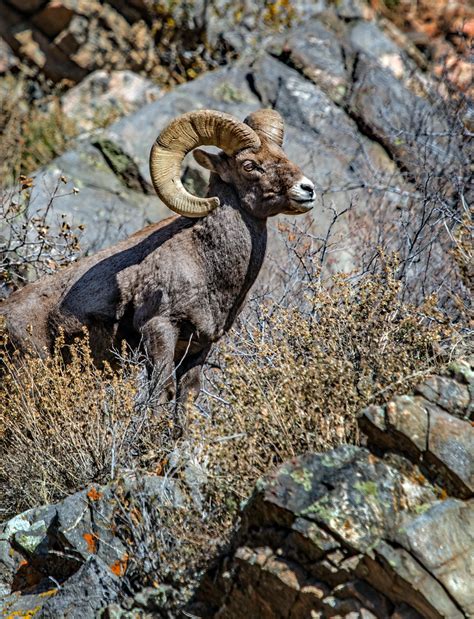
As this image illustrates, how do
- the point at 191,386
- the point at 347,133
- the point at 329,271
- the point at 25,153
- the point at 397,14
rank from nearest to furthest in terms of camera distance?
1. the point at 191,386
2. the point at 329,271
3. the point at 347,133
4. the point at 25,153
5. the point at 397,14

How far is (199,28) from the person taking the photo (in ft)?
54.9

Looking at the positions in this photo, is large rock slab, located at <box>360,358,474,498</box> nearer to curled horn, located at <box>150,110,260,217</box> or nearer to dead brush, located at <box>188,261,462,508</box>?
dead brush, located at <box>188,261,462,508</box>

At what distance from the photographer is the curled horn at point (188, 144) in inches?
286

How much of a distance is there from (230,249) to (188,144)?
0.91 meters

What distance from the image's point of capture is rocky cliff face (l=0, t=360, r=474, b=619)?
4453mm

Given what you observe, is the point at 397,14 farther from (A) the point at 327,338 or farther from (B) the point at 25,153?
(A) the point at 327,338

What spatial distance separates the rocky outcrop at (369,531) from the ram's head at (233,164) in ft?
8.66

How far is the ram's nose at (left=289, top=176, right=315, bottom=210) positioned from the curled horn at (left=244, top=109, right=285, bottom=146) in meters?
0.64

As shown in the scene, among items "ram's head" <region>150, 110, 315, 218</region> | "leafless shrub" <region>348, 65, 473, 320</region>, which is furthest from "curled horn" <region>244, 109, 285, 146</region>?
"leafless shrub" <region>348, 65, 473, 320</region>

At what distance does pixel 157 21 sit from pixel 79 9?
4.82ft

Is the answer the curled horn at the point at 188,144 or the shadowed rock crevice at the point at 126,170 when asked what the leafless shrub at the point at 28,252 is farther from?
the shadowed rock crevice at the point at 126,170

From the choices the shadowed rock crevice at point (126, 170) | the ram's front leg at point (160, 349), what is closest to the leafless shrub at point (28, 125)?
the shadowed rock crevice at point (126, 170)

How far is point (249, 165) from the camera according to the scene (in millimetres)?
7305

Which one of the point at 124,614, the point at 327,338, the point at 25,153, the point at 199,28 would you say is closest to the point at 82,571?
the point at 124,614
